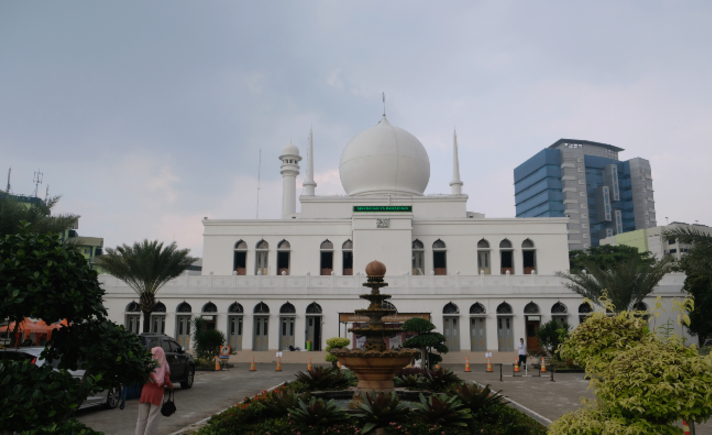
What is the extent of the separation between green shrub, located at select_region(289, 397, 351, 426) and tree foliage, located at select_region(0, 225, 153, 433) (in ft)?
9.61

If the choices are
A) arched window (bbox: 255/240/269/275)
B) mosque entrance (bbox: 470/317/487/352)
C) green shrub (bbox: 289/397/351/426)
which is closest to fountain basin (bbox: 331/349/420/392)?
green shrub (bbox: 289/397/351/426)

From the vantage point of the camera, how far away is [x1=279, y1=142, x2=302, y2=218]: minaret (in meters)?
40.2

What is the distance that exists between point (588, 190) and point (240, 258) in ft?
264

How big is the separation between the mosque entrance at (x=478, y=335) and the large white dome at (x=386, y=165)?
11828 mm

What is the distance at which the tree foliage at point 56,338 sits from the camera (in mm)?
5293

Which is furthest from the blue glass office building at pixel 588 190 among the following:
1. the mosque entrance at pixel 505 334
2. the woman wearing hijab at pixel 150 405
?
the woman wearing hijab at pixel 150 405

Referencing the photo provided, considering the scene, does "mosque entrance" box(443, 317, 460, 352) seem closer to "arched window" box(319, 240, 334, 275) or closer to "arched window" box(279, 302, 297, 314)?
"arched window" box(279, 302, 297, 314)

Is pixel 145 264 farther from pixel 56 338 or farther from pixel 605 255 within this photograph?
pixel 605 255

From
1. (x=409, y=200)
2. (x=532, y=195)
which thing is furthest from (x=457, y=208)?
(x=532, y=195)

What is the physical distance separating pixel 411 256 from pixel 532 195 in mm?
72251

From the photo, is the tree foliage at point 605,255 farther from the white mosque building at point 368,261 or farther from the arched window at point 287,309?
the arched window at point 287,309

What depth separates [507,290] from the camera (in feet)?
91.7

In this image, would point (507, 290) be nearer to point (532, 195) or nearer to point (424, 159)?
point (424, 159)

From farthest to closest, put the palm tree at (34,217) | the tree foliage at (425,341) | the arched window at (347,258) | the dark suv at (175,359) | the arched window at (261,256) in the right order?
the arched window at (261,256)
the arched window at (347,258)
the tree foliage at (425,341)
the palm tree at (34,217)
the dark suv at (175,359)
